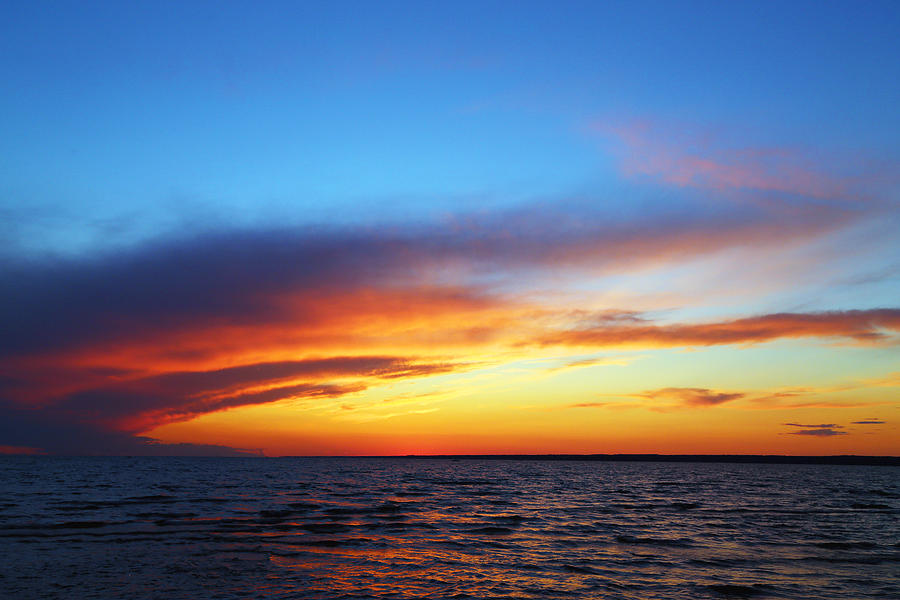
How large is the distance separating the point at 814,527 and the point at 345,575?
114 feet

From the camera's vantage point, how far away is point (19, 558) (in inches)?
936

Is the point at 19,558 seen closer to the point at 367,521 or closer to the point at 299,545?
the point at 299,545

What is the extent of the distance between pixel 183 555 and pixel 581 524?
25848 millimetres

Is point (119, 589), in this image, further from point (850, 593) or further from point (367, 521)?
point (850, 593)

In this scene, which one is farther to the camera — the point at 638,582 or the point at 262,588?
the point at 638,582

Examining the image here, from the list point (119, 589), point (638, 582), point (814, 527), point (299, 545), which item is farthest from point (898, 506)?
point (119, 589)

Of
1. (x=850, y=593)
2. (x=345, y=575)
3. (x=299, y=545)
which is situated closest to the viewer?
(x=850, y=593)

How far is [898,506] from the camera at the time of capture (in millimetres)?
58625

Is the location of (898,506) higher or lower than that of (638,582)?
lower

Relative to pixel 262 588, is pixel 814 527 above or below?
below

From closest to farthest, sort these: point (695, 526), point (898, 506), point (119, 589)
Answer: point (119, 589), point (695, 526), point (898, 506)

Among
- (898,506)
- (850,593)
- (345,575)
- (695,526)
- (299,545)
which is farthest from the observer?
(898,506)

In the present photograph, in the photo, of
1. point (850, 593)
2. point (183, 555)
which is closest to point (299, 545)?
point (183, 555)

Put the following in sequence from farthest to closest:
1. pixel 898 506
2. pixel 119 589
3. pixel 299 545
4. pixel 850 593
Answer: pixel 898 506 < pixel 299 545 < pixel 850 593 < pixel 119 589
